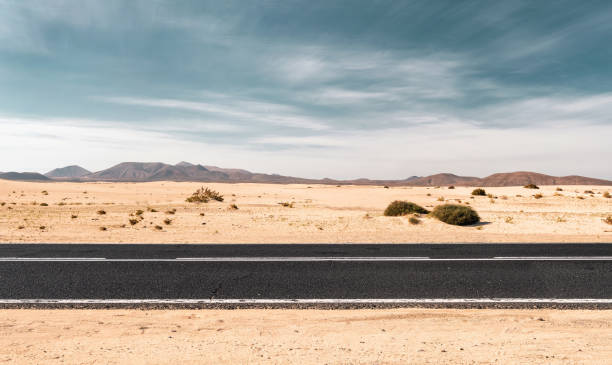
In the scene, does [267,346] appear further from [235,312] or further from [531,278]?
[531,278]

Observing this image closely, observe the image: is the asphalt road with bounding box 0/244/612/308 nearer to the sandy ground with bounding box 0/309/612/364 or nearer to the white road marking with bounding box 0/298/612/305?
the white road marking with bounding box 0/298/612/305

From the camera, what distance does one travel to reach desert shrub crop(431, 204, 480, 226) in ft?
56.8

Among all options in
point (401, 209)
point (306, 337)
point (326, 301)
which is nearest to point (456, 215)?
point (401, 209)

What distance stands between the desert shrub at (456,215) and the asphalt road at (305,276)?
6.31 m

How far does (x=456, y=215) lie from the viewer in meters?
17.4

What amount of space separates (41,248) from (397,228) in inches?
518

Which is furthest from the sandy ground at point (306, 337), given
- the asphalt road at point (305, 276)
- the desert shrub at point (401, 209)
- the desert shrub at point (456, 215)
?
the desert shrub at point (401, 209)

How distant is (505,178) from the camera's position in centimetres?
16850

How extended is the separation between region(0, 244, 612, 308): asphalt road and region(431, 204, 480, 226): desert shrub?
631 cm

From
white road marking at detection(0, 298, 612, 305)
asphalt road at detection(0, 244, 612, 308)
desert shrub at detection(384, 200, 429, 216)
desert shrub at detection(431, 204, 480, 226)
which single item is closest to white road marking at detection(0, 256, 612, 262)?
asphalt road at detection(0, 244, 612, 308)

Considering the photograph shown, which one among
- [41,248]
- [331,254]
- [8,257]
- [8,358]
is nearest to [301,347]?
[8,358]

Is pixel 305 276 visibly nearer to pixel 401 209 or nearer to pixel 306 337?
pixel 306 337

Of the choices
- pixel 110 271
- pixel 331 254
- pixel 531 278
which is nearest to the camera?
pixel 531 278

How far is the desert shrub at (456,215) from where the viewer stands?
56.8 ft
